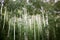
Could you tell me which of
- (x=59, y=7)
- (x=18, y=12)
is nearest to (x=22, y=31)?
(x=18, y=12)

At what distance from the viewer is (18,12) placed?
97.0 inches

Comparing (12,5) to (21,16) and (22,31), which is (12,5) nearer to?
(21,16)

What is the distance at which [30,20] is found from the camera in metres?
2.44

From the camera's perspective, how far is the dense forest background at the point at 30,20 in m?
2.38

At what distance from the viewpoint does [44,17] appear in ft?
7.97

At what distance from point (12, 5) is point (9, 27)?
1.11 ft

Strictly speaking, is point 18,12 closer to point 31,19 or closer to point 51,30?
point 31,19

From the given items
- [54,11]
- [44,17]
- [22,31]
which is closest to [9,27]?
[22,31]

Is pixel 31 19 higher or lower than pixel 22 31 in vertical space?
higher

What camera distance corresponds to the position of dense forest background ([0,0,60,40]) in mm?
2381

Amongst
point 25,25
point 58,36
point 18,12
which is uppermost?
point 18,12

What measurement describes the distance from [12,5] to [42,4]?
453 mm

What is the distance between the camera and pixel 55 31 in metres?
2.36

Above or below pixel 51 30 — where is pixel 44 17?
above
